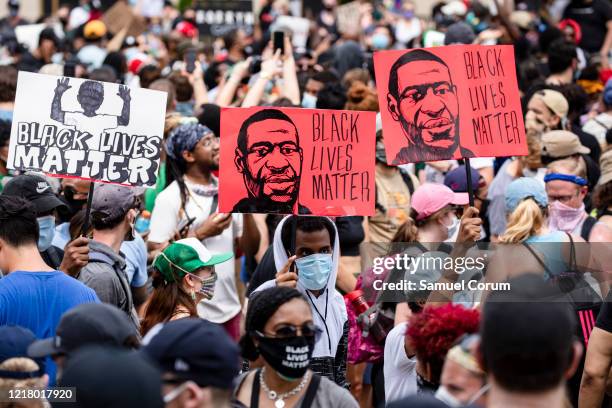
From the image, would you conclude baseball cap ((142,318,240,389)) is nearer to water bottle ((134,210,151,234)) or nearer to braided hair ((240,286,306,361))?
braided hair ((240,286,306,361))

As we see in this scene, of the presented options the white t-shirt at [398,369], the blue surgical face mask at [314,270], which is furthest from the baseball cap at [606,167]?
the white t-shirt at [398,369]

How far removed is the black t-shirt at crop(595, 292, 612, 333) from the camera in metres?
5.46

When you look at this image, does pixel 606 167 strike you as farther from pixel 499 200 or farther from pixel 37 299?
pixel 37 299

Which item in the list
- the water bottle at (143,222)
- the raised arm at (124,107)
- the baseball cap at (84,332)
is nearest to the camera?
the baseball cap at (84,332)

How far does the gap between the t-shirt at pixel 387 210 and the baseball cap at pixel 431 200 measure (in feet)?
4.24

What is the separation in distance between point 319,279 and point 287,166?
74 cm

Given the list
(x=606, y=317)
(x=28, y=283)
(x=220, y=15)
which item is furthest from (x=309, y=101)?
(x=220, y=15)

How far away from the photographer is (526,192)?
23.1ft

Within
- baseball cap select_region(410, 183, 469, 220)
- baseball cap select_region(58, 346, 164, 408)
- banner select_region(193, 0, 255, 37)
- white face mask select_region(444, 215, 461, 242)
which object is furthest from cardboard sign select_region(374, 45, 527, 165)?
banner select_region(193, 0, 255, 37)

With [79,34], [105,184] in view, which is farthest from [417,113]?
[79,34]

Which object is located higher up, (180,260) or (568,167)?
(568,167)

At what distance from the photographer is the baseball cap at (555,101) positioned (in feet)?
30.1

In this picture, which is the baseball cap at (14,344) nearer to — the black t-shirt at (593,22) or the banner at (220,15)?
the black t-shirt at (593,22)

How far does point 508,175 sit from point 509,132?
226 centimetres
